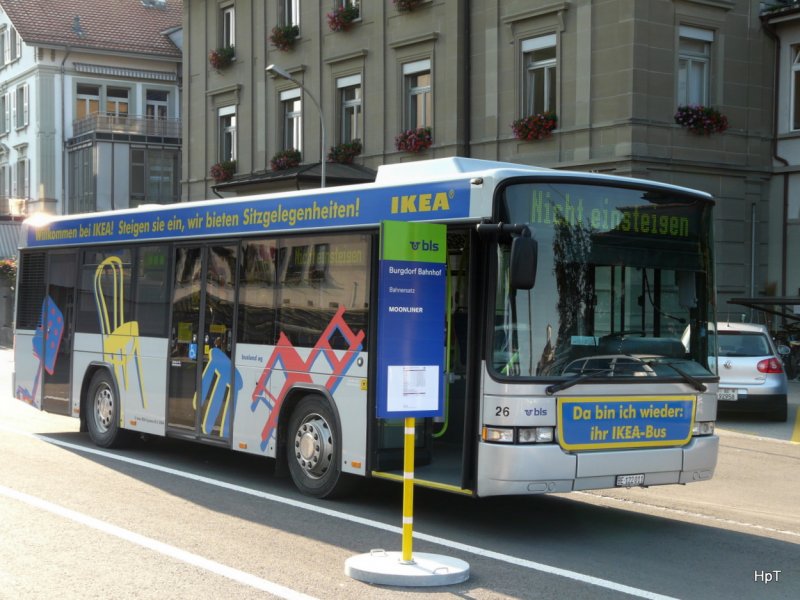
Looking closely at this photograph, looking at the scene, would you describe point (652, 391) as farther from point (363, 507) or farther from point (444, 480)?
point (363, 507)

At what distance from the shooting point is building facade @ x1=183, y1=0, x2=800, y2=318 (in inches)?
1000

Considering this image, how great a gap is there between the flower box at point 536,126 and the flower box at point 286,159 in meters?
8.71

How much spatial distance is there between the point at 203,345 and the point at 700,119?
16.8 meters

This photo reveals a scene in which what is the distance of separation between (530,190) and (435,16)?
21.4 m

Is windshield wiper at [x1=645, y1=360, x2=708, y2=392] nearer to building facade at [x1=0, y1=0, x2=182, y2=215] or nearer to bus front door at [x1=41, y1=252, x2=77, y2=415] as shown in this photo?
bus front door at [x1=41, y1=252, x2=77, y2=415]

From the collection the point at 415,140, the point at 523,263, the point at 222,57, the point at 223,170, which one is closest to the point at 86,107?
the point at 222,57

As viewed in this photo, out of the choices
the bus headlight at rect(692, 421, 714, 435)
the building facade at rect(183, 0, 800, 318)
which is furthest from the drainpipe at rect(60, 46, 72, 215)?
the bus headlight at rect(692, 421, 714, 435)

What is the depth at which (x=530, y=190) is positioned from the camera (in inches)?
353

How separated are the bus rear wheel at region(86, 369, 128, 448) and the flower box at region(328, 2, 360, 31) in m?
19.5

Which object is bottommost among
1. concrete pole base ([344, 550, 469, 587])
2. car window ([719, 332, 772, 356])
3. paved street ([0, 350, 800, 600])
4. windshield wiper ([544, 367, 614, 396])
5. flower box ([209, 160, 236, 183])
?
paved street ([0, 350, 800, 600])

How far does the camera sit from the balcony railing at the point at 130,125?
173 feet

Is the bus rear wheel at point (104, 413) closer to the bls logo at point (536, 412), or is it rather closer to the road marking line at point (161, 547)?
the road marking line at point (161, 547)

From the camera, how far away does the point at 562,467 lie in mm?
8859

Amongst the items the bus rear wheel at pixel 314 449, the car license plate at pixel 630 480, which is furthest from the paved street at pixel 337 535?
the car license plate at pixel 630 480
